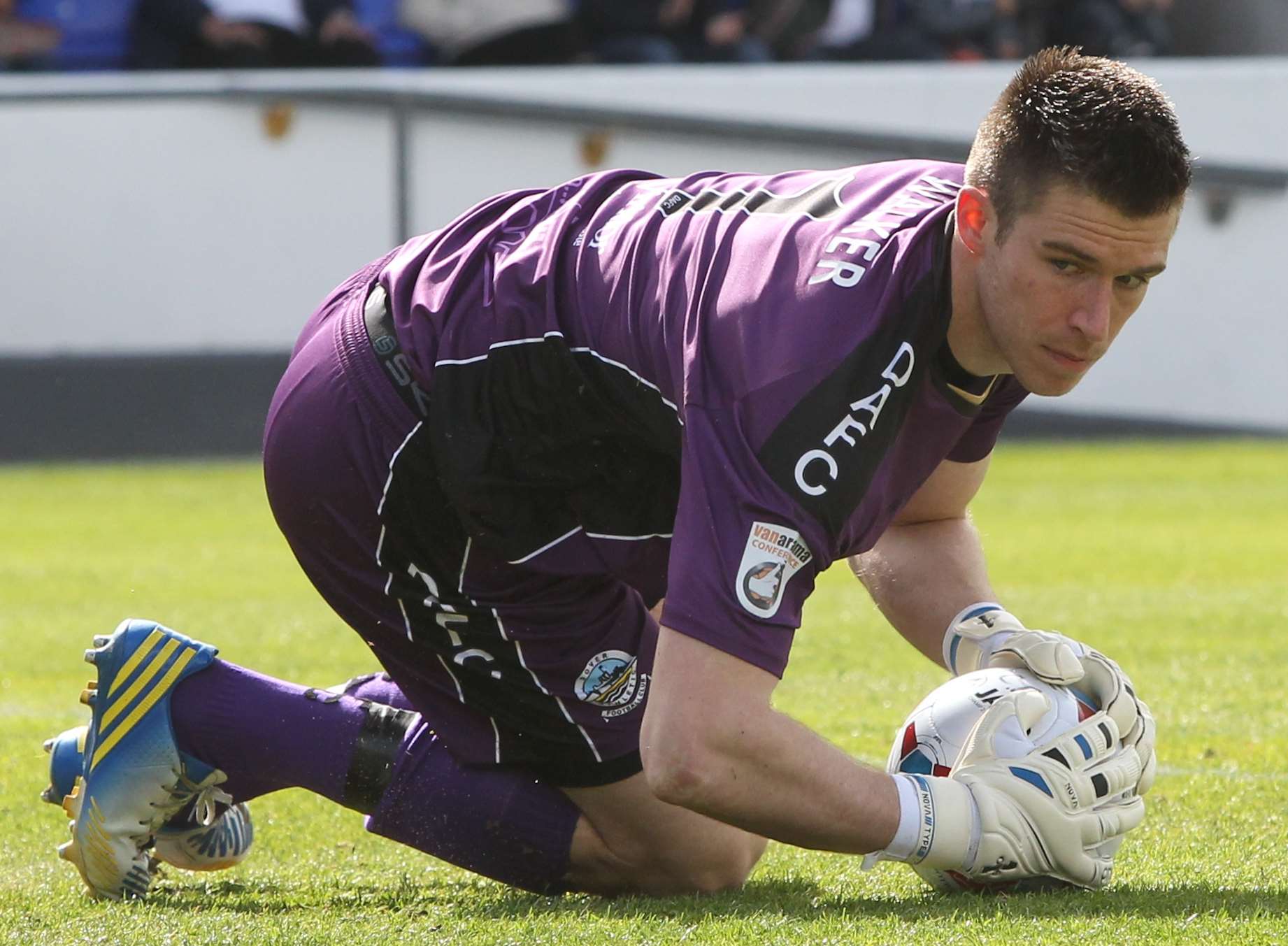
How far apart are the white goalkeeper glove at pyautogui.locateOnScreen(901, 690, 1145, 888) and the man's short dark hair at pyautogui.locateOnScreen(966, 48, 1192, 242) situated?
0.89 meters

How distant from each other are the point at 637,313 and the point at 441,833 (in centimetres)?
117

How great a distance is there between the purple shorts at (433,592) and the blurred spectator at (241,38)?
980 cm

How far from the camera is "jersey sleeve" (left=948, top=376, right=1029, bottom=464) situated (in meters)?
3.52

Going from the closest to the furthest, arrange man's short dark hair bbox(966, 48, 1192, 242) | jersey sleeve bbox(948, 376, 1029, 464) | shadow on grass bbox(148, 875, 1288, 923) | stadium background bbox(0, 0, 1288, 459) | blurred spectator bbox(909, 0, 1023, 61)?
man's short dark hair bbox(966, 48, 1192, 242), shadow on grass bbox(148, 875, 1288, 923), jersey sleeve bbox(948, 376, 1029, 464), stadium background bbox(0, 0, 1288, 459), blurred spectator bbox(909, 0, 1023, 61)

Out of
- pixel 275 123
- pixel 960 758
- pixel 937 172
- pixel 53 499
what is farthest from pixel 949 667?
pixel 275 123

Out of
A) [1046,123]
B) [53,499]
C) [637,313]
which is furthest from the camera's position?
[53,499]

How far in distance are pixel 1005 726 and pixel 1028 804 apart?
170 mm

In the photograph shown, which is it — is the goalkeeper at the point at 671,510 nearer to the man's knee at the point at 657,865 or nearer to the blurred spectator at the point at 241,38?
the man's knee at the point at 657,865

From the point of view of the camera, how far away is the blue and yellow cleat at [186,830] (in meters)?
3.82

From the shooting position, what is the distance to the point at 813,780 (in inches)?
119

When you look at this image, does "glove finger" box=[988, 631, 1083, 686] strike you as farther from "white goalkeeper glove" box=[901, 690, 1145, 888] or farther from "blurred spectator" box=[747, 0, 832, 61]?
"blurred spectator" box=[747, 0, 832, 61]

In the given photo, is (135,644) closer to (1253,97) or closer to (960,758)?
(960,758)

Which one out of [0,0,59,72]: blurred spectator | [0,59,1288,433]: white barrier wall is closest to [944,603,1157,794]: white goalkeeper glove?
[0,59,1288,433]: white barrier wall

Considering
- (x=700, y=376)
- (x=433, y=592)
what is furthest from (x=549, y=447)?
(x=700, y=376)
